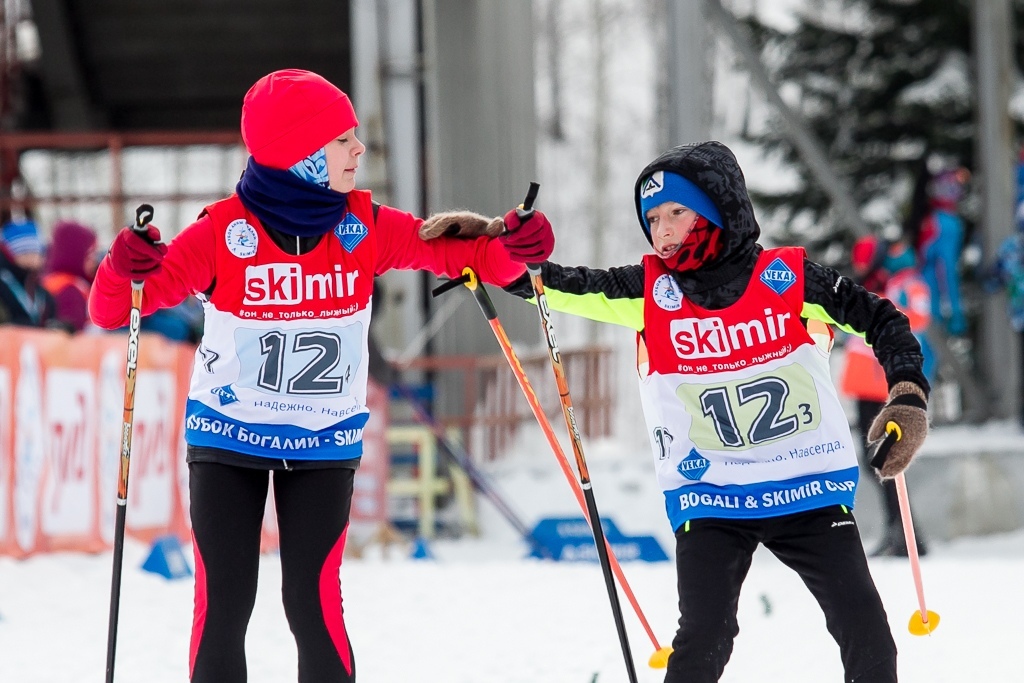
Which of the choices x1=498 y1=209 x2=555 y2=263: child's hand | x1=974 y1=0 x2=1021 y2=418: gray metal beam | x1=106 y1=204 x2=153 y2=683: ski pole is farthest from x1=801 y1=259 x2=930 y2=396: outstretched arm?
x1=974 y1=0 x2=1021 y2=418: gray metal beam

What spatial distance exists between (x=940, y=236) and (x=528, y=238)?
8032 millimetres

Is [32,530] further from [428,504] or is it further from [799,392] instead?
[799,392]

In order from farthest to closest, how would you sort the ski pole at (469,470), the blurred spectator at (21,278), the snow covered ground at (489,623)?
the ski pole at (469,470) < the blurred spectator at (21,278) < the snow covered ground at (489,623)

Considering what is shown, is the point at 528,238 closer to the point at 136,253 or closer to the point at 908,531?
the point at 136,253

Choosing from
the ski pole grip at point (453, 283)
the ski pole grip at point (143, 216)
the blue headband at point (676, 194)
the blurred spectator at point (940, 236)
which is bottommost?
the ski pole grip at point (453, 283)

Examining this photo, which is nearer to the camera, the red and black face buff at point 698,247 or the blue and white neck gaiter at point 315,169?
the blue and white neck gaiter at point 315,169

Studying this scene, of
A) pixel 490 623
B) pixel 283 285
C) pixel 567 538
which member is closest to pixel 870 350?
pixel 567 538

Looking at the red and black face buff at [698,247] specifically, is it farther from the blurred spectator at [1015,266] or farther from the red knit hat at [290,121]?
the blurred spectator at [1015,266]

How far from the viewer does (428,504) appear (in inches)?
434

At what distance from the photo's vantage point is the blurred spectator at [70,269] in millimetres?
8305

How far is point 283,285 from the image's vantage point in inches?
129

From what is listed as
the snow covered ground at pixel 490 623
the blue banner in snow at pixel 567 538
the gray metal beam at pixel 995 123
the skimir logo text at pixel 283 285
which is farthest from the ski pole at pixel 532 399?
the gray metal beam at pixel 995 123

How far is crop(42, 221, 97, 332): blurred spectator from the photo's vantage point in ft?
27.2

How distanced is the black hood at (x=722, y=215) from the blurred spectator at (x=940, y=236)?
7.35 m
